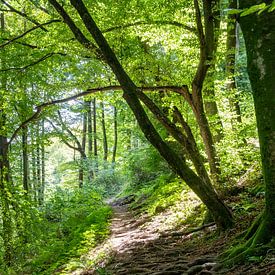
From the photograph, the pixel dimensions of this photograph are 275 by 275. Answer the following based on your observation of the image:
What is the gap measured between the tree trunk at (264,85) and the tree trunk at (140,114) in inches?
69.4

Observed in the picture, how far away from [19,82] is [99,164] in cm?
1636

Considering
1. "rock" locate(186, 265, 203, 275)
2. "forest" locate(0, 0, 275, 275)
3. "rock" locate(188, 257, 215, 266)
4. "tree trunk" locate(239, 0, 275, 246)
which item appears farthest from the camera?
"rock" locate(188, 257, 215, 266)

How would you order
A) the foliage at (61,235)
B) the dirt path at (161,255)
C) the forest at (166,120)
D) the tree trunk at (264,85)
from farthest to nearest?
1. the foliage at (61,235)
2. the dirt path at (161,255)
3. the forest at (166,120)
4. the tree trunk at (264,85)

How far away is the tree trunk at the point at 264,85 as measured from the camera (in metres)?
4.49

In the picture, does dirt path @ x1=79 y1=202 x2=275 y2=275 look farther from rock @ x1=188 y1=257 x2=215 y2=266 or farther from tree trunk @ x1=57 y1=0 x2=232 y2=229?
tree trunk @ x1=57 y1=0 x2=232 y2=229

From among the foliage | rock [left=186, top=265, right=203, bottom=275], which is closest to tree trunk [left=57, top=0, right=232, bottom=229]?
rock [left=186, top=265, right=203, bottom=275]

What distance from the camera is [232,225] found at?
6.54 meters

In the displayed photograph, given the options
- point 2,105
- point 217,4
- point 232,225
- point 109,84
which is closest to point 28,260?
point 2,105

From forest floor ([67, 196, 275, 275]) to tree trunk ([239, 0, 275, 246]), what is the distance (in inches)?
22.1

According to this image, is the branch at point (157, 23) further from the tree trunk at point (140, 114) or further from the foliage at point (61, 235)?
the foliage at point (61, 235)

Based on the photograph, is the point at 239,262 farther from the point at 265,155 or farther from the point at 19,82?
the point at 19,82

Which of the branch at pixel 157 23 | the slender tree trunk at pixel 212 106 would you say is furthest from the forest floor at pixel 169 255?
the branch at pixel 157 23

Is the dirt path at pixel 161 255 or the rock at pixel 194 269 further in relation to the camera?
the dirt path at pixel 161 255

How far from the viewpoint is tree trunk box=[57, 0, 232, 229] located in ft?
20.4
